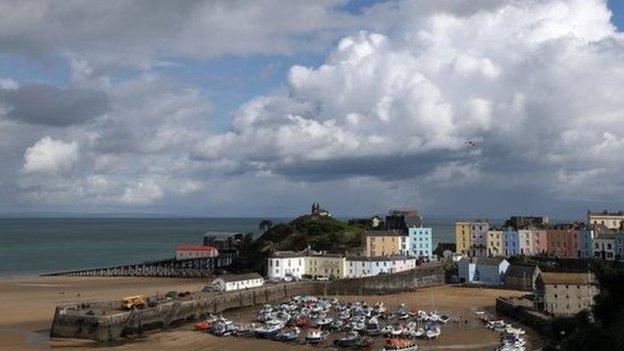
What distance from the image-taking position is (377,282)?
7475 centimetres

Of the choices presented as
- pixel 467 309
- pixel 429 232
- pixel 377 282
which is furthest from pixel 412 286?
pixel 429 232

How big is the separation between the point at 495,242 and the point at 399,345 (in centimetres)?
5931

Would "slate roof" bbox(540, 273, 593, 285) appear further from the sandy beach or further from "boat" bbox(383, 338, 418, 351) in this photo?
"boat" bbox(383, 338, 418, 351)

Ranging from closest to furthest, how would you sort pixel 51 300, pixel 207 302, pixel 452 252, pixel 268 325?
pixel 268 325
pixel 207 302
pixel 51 300
pixel 452 252

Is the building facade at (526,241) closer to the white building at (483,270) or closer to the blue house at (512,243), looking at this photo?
the blue house at (512,243)

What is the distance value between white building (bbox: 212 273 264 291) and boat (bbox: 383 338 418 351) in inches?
1090

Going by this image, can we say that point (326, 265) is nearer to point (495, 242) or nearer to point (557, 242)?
point (495, 242)

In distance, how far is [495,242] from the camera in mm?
97875

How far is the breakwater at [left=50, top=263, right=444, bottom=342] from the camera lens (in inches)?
1921

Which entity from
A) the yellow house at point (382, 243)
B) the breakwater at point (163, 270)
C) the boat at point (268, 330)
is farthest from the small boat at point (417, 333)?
the breakwater at point (163, 270)

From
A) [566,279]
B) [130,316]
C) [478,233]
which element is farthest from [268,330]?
[478,233]

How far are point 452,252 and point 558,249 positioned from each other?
48.9ft

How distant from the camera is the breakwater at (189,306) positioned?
48.8 m

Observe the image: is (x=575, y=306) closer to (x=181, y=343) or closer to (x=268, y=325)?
(x=268, y=325)
